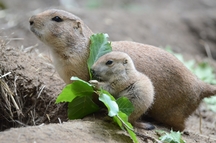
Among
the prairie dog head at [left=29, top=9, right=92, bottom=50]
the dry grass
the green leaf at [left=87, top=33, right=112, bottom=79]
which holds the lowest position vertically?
the dry grass

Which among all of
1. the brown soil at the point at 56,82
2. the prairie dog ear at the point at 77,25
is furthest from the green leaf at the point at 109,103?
the prairie dog ear at the point at 77,25

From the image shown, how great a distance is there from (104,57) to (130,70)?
388 mm

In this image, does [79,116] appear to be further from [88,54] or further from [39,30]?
[39,30]

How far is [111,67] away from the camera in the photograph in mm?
5148

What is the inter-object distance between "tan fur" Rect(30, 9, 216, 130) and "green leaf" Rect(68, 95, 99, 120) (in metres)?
0.34

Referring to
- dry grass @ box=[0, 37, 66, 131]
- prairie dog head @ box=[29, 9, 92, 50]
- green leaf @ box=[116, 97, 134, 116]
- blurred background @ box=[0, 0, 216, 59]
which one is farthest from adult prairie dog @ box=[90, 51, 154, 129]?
blurred background @ box=[0, 0, 216, 59]

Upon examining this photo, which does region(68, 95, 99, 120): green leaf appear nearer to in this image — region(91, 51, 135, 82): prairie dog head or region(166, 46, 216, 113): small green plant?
region(91, 51, 135, 82): prairie dog head

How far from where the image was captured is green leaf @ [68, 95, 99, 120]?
519 cm

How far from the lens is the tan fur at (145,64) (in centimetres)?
538

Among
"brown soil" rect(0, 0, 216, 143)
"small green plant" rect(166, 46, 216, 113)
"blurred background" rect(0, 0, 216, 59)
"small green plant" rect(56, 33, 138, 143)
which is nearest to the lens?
"brown soil" rect(0, 0, 216, 143)

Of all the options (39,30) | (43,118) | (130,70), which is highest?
(39,30)

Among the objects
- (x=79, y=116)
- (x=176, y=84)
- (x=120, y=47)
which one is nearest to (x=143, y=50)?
(x=120, y=47)

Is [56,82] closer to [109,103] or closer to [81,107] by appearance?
[81,107]

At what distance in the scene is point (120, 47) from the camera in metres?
5.85
